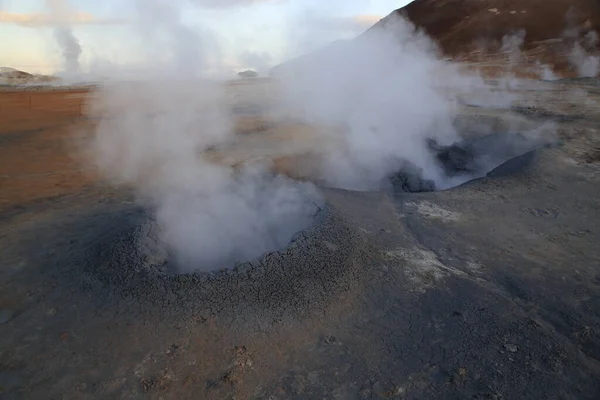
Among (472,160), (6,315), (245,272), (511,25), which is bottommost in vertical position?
(6,315)

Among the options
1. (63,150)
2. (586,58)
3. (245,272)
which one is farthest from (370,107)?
(586,58)

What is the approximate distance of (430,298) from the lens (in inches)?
155

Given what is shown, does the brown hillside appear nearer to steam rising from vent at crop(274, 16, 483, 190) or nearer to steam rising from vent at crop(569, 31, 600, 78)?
steam rising from vent at crop(569, 31, 600, 78)

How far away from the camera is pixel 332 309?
151 inches

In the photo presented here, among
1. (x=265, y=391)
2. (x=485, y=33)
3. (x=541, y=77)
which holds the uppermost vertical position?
(x=485, y=33)

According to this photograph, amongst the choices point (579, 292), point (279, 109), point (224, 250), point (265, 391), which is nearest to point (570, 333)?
point (579, 292)

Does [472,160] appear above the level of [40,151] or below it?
above

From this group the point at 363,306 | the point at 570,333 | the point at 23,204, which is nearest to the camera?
the point at 570,333

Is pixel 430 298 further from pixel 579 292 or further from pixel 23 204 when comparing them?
pixel 23 204

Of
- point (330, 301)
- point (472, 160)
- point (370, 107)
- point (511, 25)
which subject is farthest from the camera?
point (511, 25)

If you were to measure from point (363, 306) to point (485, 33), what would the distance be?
35.4 metres

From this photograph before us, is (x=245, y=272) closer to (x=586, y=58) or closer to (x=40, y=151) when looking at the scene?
(x=40, y=151)

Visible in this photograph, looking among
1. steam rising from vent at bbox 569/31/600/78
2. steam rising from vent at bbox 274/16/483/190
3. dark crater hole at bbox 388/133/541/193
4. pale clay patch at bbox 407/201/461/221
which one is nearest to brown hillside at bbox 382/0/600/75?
steam rising from vent at bbox 569/31/600/78

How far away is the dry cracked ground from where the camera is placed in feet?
10.0
